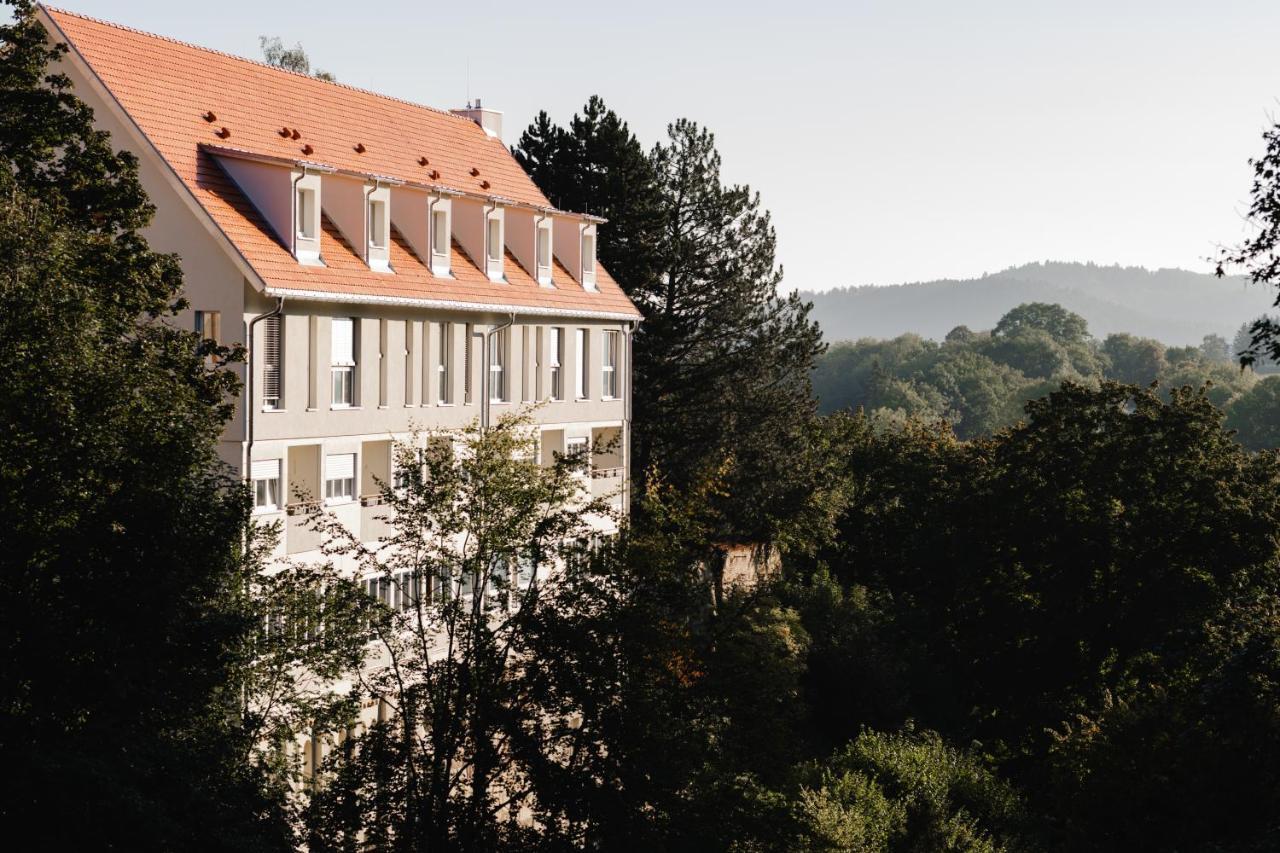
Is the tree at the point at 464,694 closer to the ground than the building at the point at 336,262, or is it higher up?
closer to the ground

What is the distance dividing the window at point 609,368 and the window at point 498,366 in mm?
5627

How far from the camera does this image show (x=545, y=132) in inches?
2283

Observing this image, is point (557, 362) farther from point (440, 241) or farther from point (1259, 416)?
point (1259, 416)

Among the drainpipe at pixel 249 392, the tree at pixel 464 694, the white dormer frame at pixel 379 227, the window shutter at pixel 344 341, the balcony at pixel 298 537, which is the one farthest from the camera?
the white dormer frame at pixel 379 227

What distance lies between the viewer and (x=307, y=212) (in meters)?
34.6

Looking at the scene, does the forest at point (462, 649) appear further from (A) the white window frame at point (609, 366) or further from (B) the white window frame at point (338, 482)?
(A) the white window frame at point (609, 366)

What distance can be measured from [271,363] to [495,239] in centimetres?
1025

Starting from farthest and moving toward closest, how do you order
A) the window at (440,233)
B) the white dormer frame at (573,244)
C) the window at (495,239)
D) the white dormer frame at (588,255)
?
the white dormer frame at (588,255)
the white dormer frame at (573,244)
the window at (495,239)
the window at (440,233)

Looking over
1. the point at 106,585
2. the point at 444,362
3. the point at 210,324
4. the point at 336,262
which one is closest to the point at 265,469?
the point at 210,324

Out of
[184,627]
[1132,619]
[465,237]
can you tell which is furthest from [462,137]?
[184,627]

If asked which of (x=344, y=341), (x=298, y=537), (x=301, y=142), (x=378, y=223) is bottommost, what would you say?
(x=298, y=537)

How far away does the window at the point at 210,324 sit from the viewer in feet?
106

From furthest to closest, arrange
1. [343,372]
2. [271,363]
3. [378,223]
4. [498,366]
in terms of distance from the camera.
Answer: [498,366] → [378,223] → [343,372] → [271,363]

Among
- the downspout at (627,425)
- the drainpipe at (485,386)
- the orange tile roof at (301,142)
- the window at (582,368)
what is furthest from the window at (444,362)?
the downspout at (627,425)
